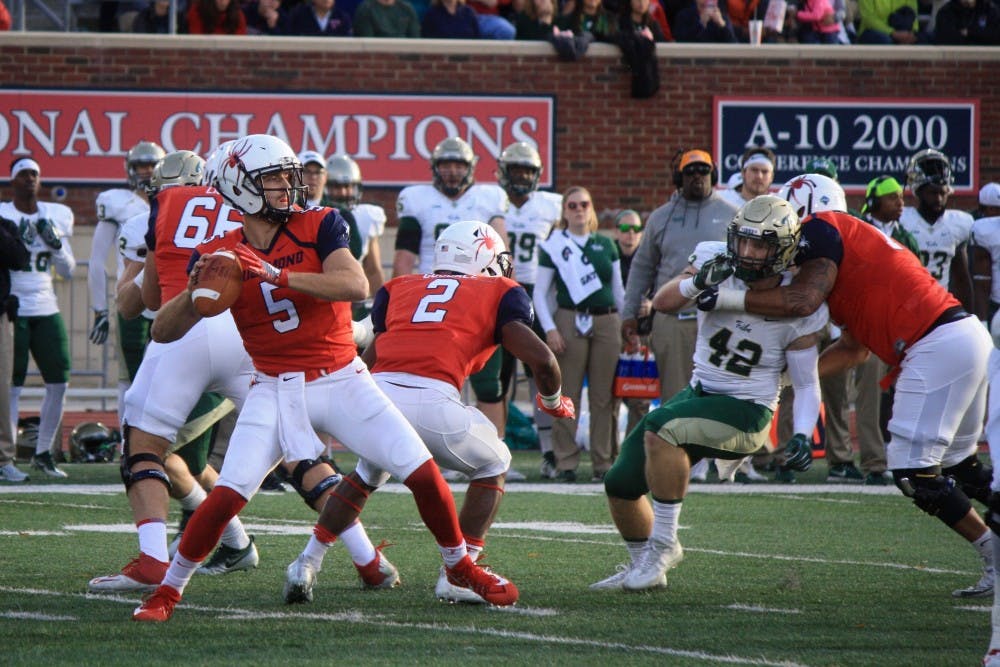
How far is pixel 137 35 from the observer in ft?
52.8

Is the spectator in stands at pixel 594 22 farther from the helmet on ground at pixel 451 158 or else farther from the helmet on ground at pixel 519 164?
the helmet on ground at pixel 451 158

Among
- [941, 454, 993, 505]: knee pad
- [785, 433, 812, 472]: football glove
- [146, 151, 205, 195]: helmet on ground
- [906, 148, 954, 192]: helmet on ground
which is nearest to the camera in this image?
[785, 433, 812, 472]: football glove

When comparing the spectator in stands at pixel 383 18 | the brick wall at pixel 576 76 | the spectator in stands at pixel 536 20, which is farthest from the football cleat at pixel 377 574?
the spectator in stands at pixel 536 20

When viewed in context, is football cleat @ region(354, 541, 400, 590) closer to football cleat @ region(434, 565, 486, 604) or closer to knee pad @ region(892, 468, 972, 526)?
football cleat @ region(434, 565, 486, 604)

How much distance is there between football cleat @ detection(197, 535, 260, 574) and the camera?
6691 mm

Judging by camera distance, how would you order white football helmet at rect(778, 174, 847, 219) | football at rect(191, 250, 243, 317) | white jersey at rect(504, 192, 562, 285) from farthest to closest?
white jersey at rect(504, 192, 562, 285) < white football helmet at rect(778, 174, 847, 219) < football at rect(191, 250, 243, 317)

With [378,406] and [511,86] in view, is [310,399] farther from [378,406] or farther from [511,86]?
[511,86]

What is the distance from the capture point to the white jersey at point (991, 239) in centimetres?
1168

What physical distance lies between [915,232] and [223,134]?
7.62m

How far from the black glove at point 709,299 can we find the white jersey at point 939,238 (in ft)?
16.5

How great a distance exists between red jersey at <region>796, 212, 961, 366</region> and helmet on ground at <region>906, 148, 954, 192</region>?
188 inches

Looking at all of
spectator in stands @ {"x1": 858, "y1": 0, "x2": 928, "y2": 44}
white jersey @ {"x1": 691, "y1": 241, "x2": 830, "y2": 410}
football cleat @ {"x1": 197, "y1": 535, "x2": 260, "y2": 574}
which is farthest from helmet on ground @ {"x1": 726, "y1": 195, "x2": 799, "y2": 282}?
spectator in stands @ {"x1": 858, "y1": 0, "x2": 928, "y2": 44}

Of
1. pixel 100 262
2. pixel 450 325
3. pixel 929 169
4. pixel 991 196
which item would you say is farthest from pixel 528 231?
pixel 450 325

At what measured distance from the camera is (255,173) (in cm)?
553
